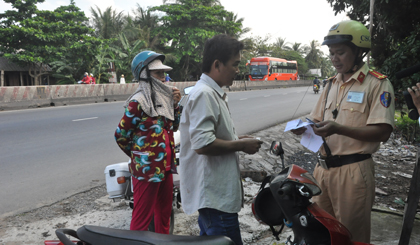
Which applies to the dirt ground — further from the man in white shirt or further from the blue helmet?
the blue helmet

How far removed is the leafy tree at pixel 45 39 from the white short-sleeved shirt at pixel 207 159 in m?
22.8

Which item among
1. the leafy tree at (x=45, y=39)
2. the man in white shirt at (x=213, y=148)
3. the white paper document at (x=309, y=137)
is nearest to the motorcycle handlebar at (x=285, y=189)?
the man in white shirt at (x=213, y=148)

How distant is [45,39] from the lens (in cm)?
2208

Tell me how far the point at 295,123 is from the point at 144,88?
1.25 m

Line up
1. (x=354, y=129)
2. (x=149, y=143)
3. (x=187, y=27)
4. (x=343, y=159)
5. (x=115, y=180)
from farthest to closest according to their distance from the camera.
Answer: (x=187, y=27), (x=115, y=180), (x=149, y=143), (x=343, y=159), (x=354, y=129)

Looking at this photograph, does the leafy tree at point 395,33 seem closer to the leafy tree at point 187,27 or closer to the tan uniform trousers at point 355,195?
the tan uniform trousers at point 355,195

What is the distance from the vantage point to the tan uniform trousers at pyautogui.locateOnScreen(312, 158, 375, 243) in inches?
82.7

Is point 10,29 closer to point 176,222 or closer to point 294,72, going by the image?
point 176,222

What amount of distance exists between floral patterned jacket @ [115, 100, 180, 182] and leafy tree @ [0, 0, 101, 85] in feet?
71.7

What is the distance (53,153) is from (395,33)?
609 cm

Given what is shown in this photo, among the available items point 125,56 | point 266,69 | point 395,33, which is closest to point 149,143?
point 395,33

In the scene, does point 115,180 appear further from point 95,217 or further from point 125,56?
point 125,56

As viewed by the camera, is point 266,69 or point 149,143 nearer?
point 149,143

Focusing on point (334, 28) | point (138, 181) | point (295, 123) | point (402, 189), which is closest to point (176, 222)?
point (138, 181)
